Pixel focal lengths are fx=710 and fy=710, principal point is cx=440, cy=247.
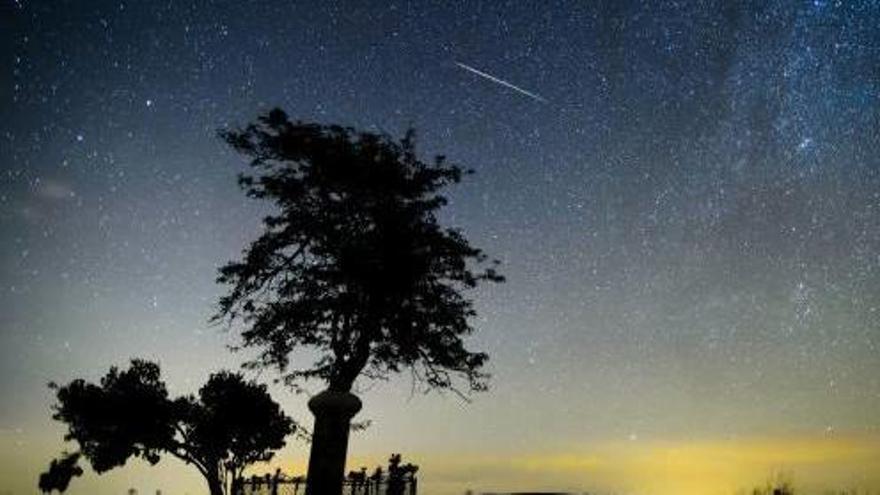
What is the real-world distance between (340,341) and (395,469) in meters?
4.52

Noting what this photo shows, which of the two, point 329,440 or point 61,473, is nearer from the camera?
point 329,440

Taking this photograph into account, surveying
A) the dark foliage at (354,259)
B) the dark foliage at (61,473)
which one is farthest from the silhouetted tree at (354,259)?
the dark foliage at (61,473)

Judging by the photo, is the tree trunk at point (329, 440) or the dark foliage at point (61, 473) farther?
the dark foliage at point (61, 473)

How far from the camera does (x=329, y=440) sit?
36.1 feet

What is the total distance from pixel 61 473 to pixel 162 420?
8.05m

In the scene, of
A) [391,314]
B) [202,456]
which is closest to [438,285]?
[391,314]

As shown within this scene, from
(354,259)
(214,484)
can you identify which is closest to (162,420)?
(214,484)

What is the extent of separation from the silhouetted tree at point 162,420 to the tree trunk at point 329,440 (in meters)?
20.6

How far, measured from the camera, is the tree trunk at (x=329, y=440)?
10.9 metres

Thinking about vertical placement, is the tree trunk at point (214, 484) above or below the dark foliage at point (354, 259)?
below

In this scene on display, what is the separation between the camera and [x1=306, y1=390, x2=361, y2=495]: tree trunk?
10945mm

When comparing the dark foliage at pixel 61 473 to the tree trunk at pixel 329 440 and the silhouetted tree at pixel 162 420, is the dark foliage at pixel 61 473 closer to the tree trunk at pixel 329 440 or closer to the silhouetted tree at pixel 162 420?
the silhouetted tree at pixel 162 420

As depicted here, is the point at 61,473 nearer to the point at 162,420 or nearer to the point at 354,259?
the point at 162,420

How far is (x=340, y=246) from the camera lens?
19.7 meters
